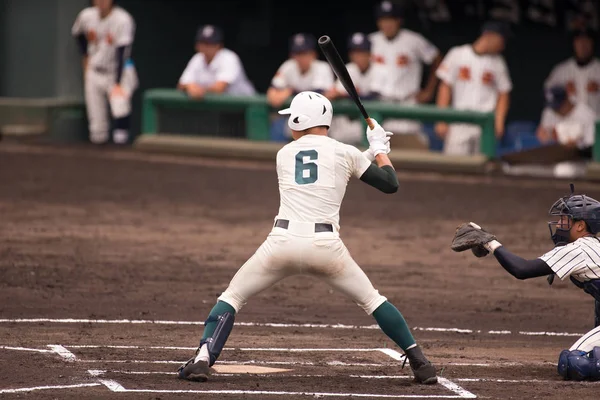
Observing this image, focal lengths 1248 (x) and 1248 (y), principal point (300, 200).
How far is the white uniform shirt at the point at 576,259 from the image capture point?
609 cm

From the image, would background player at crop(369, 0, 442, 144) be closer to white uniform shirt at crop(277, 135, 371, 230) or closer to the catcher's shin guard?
the catcher's shin guard

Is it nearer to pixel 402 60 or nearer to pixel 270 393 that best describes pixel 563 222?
pixel 270 393

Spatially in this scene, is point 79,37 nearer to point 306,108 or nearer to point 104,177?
point 104,177

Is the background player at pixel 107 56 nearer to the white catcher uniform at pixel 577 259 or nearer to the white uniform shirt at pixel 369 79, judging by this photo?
the white uniform shirt at pixel 369 79

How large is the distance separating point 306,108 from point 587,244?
156 centimetres

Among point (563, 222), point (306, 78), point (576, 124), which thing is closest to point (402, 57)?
point (306, 78)

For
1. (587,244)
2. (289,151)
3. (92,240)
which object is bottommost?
(92,240)

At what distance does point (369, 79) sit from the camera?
1470 centimetres

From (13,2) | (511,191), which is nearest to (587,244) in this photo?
(511,191)

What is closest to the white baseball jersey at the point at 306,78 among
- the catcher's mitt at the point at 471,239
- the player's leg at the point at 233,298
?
the catcher's mitt at the point at 471,239

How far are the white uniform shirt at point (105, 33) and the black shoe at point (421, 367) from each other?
11032 millimetres

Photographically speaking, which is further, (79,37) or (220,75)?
(79,37)

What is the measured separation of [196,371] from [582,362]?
193 cm

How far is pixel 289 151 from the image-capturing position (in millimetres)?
6020
